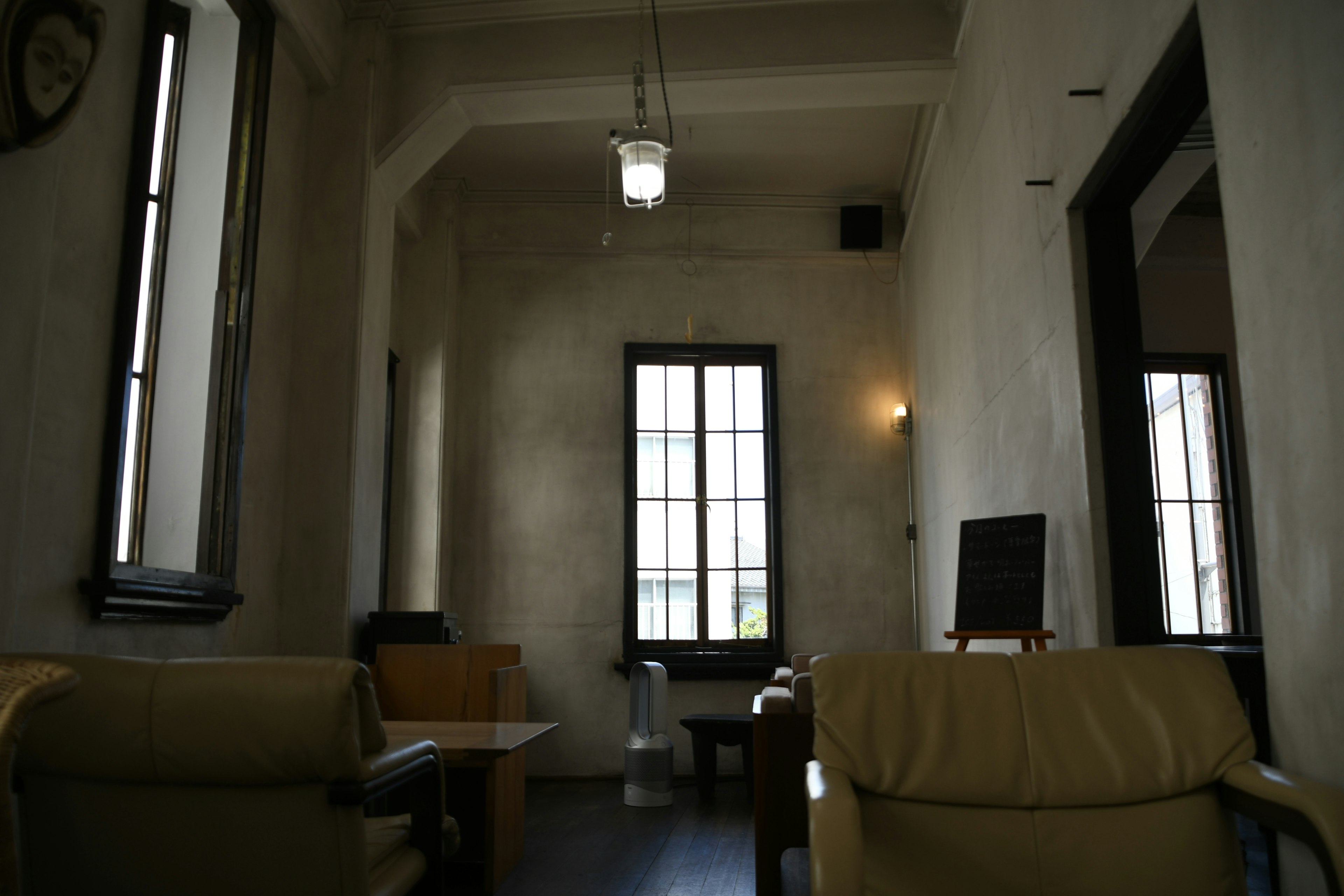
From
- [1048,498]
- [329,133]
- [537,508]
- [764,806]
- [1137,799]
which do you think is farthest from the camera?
[537,508]

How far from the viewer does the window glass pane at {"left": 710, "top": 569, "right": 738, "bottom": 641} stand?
7.54 metres

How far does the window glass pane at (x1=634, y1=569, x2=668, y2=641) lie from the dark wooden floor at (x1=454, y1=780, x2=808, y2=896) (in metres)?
1.39

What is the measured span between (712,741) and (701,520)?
6.39 feet

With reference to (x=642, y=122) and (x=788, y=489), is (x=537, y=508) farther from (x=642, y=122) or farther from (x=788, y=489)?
(x=642, y=122)

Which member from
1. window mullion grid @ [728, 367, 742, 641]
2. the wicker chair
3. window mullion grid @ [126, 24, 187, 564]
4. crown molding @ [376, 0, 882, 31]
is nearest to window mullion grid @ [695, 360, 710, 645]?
window mullion grid @ [728, 367, 742, 641]

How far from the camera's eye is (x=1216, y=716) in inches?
84.0

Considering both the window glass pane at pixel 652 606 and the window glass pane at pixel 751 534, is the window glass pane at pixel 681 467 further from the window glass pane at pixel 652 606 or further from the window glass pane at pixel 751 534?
the window glass pane at pixel 652 606

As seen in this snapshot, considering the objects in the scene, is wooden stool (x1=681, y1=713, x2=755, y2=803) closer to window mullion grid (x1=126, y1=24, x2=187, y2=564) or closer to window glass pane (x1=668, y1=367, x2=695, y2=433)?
window glass pane (x1=668, y1=367, x2=695, y2=433)

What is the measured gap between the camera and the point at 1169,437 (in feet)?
24.1

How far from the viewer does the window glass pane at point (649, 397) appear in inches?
308

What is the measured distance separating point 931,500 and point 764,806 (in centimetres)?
415

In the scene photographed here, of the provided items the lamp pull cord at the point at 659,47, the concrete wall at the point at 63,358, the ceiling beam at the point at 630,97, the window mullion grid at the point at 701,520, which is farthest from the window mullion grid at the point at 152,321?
the window mullion grid at the point at 701,520

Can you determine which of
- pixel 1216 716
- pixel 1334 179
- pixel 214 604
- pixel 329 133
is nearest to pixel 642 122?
pixel 329 133

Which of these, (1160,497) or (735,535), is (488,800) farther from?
(1160,497)
